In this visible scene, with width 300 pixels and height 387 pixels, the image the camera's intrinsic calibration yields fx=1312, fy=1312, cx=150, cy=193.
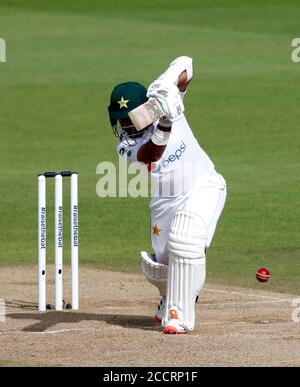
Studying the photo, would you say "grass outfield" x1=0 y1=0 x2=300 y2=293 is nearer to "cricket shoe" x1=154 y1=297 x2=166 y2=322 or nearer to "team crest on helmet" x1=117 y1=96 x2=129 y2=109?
"cricket shoe" x1=154 y1=297 x2=166 y2=322

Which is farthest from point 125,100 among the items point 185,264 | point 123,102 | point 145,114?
point 185,264

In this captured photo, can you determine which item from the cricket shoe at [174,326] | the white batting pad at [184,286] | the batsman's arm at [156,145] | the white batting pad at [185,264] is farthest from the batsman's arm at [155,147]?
the cricket shoe at [174,326]

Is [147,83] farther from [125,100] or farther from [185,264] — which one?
[185,264]

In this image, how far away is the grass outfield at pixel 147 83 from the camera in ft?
52.4

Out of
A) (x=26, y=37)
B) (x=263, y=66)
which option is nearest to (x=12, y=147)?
(x=263, y=66)

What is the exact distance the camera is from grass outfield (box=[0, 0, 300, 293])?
629 inches

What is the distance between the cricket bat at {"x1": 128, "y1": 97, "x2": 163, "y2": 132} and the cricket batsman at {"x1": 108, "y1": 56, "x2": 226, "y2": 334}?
34 cm

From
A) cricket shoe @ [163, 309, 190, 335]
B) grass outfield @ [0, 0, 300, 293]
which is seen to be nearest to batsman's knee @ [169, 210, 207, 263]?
cricket shoe @ [163, 309, 190, 335]

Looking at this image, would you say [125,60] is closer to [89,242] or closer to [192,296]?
[89,242]

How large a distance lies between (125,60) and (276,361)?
75.0ft

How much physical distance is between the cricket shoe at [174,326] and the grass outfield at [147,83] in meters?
2.97

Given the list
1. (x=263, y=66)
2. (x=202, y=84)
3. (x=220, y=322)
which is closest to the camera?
(x=220, y=322)

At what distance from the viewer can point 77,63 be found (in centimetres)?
3166

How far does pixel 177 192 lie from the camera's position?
34.1ft
